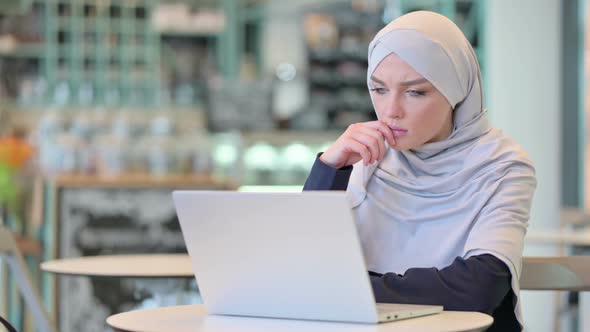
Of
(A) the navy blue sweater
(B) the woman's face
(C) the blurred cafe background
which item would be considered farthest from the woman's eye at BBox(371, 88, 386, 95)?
(C) the blurred cafe background

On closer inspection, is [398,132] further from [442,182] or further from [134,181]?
[134,181]

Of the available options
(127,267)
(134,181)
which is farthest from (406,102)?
(134,181)

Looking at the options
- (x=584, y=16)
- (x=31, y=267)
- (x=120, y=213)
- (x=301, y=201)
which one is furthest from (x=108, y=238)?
(x=584, y=16)

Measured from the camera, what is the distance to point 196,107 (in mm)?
10344

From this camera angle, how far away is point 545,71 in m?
6.14

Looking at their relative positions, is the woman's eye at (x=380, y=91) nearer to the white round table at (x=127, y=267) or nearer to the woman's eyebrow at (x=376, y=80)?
the woman's eyebrow at (x=376, y=80)

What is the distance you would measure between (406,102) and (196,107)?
8.80 metres

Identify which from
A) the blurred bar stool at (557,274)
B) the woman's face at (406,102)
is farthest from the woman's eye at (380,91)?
the blurred bar stool at (557,274)

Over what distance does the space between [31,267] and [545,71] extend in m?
3.16

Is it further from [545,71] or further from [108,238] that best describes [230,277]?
[545,71]

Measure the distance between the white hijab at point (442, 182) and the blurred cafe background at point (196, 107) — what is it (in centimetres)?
234

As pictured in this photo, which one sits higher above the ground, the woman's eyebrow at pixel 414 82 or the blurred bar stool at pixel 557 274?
the woman's eyebrow at pixel 414 82

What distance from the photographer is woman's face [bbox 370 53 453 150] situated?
Result: 64.1 inches

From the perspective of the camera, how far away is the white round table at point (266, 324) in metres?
1.27
